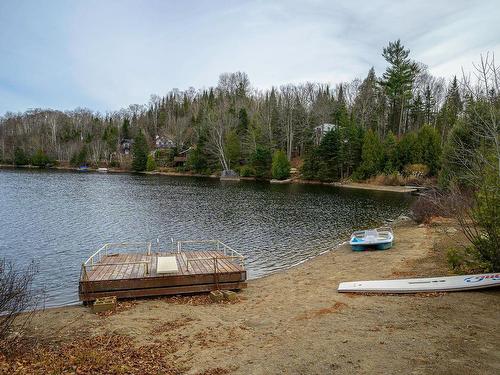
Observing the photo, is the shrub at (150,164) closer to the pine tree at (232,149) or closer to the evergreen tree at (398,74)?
the pine tree at (232,149)

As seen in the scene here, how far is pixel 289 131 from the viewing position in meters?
89.6

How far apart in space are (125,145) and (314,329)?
133 metres

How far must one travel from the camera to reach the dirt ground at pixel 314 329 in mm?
7746

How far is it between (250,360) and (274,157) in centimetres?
7439

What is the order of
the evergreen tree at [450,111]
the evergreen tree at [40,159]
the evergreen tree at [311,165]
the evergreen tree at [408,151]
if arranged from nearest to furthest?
the evergreen tree at [408,151] → the evergreen tree at [311,165] → the evergreen tree at [450,111] → the evergreen tree at [40,159]

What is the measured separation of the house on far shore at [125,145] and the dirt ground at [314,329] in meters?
123

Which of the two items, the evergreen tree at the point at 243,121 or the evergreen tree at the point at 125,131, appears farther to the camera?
the evergreen tree at the point at 125,131

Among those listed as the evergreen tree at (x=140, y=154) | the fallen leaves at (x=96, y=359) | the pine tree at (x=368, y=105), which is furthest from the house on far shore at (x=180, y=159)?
the fallen leaves at (x=96, y=359)

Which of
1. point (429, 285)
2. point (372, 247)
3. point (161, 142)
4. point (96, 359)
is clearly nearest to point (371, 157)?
point (372, 247)

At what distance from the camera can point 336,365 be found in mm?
7703

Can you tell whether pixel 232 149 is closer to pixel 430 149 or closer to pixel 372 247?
pixel 430 149

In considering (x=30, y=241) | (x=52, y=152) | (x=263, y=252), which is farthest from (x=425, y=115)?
(x=52, y=152)

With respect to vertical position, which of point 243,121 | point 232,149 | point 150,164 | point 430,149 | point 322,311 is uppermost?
point 243,121

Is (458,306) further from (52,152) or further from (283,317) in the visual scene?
(52,152)
